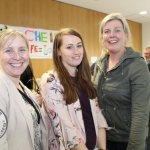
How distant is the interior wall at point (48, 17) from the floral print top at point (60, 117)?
207 centimetres

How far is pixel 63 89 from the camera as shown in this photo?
4.07ft

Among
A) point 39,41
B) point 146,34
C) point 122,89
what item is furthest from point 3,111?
point 146,34

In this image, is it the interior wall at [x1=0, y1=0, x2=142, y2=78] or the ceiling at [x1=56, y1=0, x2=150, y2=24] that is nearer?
the interior wall at [x1=0, y1=0, x2=142, y2=78]

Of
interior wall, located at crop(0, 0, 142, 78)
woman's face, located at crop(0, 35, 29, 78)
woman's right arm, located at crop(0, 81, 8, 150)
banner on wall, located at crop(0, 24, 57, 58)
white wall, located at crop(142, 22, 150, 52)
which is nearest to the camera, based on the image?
woman's right arm, located at crop(0, 81, 8, 150)

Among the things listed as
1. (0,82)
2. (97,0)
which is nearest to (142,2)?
(97,0)

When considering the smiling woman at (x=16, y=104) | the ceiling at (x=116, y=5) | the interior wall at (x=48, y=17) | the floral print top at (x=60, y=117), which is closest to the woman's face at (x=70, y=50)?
the floral print top at (x=60, y=117)

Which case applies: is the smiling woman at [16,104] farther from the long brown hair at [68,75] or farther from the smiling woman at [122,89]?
the smiling woman at [122,89]

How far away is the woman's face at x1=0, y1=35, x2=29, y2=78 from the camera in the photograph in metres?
1.11

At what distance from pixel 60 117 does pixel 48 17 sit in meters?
2.63

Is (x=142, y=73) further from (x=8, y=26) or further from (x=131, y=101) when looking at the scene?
(x=8, y=26)

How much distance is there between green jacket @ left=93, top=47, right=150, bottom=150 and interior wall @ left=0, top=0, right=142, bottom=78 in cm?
204

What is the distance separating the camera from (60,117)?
117 cm

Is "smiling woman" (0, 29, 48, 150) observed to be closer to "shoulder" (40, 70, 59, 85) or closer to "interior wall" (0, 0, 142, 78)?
"shoulder" (40, 70, 59, 85)

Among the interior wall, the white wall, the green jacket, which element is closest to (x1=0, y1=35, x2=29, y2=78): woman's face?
the green jacket
